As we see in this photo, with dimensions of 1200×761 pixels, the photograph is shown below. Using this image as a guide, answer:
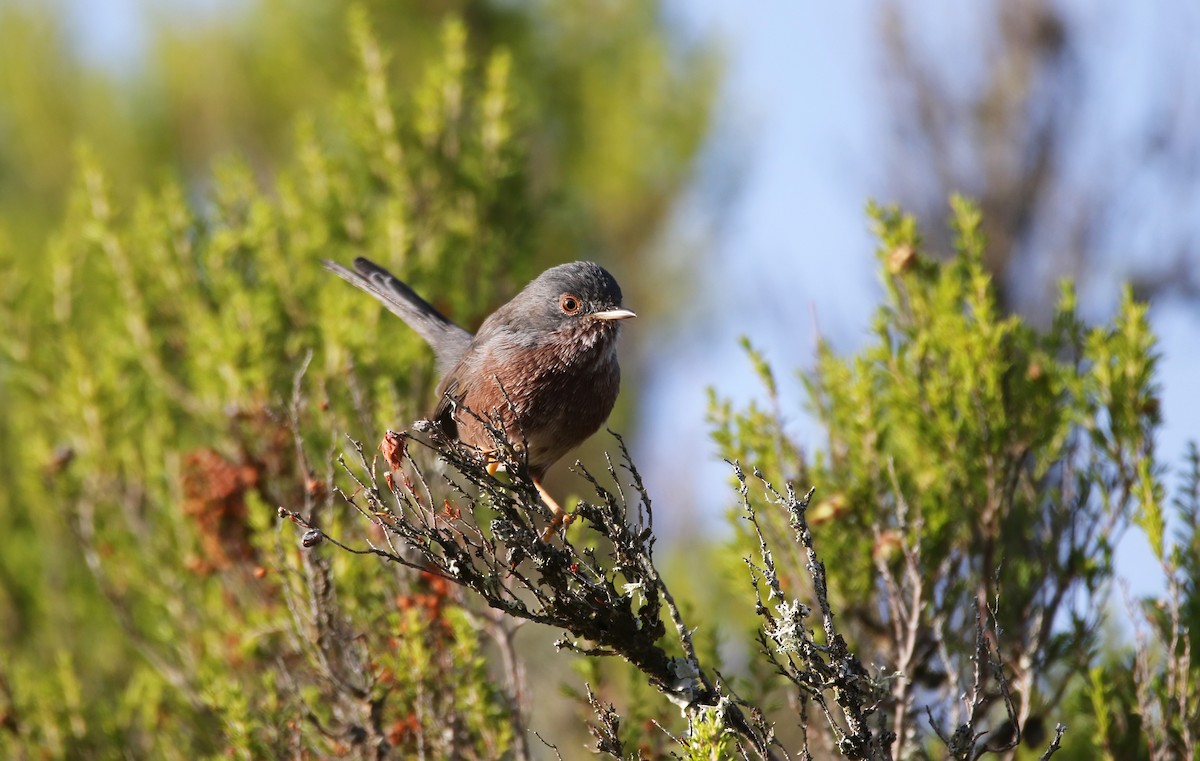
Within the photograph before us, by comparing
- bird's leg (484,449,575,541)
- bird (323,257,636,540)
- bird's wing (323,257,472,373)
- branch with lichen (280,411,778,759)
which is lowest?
branch with lichen (280,411,778,759)

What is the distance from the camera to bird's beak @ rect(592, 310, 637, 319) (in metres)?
3.96

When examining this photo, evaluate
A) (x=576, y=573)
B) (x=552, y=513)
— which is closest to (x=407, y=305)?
(x=552, y=513)

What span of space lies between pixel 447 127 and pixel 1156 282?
461cm

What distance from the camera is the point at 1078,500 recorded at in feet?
13.7

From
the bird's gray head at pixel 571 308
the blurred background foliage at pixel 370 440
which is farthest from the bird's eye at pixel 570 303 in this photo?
the blurred background foliage at pixel 370 440

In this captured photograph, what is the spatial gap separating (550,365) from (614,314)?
0.26 metres

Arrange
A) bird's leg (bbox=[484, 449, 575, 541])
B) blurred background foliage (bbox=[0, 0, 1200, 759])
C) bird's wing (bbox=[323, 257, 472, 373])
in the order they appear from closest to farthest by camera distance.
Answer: bird's leg (bbox=[484, 449, 575, 541]) → blurred background foliage (bbox=[0, 0, 1200, 759]) → bird's wing (bbox=[323, 257, 472, 373])

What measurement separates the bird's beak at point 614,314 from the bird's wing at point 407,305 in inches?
37.0

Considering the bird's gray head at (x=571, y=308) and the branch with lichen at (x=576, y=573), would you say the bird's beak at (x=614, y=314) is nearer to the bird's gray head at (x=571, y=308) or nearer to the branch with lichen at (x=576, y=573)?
the bird's gray head at (x=571, y=308)

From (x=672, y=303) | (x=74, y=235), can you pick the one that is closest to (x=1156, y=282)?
(x=672, y=303)

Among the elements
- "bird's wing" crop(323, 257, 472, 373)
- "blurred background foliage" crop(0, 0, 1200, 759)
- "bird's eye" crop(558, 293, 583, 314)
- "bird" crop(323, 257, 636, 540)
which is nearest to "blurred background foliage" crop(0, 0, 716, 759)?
"blurred background foliage" crop(0, 0, 1200, 759)

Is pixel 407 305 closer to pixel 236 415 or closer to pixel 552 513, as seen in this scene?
pixel 236 415

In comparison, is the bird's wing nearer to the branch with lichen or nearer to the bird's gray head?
the bird's gray head

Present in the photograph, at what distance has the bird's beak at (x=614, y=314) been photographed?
396cm
